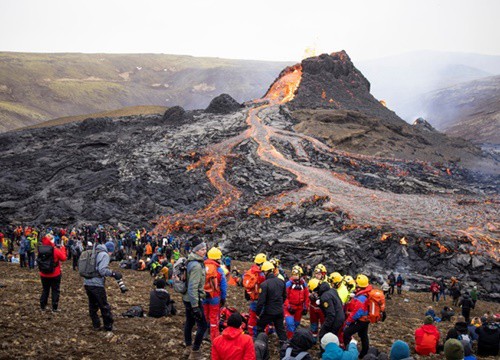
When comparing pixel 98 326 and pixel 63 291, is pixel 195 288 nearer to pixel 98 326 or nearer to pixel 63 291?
pixel 98 326

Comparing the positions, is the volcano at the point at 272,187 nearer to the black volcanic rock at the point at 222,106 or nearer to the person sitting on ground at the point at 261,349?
the black volcanic rock at the point at 222,106

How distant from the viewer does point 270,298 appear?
902 cm

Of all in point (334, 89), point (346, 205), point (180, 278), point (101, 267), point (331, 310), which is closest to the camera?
point (180, 278)

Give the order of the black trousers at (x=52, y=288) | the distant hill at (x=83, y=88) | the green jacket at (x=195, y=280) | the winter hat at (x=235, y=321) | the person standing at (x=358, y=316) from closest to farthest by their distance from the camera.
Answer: the winter hat at (x=235, y=321), the green jacket at (x=195, y=280), the person standing at (x=358, y=316), the black trousers at (x=52, y=288), the distant hill at (x=83, y=88)

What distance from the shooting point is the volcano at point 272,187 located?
29.0m

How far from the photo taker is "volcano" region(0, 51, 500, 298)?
1141 inches

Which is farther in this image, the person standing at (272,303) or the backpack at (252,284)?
the backpack at (252,284)

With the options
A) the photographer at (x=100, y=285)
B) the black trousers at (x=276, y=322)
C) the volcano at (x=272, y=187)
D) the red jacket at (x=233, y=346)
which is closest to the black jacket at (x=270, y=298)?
the black trousers at (x=276, y=322)

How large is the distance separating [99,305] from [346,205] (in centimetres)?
2846

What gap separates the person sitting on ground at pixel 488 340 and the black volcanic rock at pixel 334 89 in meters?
58.3

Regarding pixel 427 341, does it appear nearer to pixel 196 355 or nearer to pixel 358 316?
pixel 358 316

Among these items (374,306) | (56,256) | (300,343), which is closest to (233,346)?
(300,343)

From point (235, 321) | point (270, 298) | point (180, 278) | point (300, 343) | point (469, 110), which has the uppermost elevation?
point (469, 110)

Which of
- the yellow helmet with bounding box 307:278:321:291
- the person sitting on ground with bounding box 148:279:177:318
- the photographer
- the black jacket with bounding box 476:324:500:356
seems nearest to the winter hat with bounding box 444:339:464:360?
the yellow helmet with bounding box 307:278:321:291
